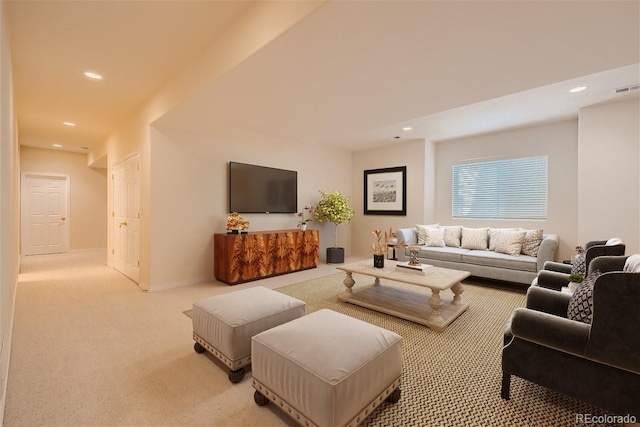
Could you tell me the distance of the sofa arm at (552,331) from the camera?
1421mm

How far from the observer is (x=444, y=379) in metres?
1.91

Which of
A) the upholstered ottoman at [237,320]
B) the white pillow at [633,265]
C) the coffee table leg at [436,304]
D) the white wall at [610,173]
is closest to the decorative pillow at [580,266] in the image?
the white pillow at [633,265]

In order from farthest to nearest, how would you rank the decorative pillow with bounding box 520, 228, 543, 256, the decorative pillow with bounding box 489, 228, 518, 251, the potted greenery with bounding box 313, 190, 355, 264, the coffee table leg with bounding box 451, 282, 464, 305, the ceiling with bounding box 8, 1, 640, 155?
the potted greenery with bounding box 313, 190, 355, 264 < the decorative pillow with bounding box 489, 228, 518, 251 < the decorative pillow with bounding box 520, 228, 543, 256 < the coffee table leg with bounding box 451, 282, 464, 305 < the ceiling with bounding box 8, 1, 640, 155

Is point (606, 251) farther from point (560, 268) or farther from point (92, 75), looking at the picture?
point (92, 75)

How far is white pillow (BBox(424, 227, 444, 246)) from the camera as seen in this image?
16.6ft

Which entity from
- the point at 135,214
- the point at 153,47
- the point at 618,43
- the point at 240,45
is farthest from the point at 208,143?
the point at 618,43

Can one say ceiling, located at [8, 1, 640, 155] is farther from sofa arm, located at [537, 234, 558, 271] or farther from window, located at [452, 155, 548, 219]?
sofa arm, located at [537, 234, 558, 271]

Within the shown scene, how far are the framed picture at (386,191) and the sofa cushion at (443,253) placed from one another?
4.36 ft

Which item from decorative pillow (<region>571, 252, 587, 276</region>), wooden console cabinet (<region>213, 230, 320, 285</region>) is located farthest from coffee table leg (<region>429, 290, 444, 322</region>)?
wooden console cabinet (<region>213, 230, 320, 285</region>)

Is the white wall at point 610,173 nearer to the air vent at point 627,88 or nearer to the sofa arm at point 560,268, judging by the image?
the air vent at point 627,88

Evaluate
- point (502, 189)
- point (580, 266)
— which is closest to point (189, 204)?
point (580, 266)

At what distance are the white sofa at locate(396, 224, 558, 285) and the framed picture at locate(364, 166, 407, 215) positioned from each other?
942 mm

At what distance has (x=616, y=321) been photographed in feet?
4.35

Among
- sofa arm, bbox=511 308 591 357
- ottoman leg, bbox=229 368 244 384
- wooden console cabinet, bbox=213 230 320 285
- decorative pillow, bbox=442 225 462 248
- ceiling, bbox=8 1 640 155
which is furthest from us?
decorative pillow, bbox=442 225 462 248
